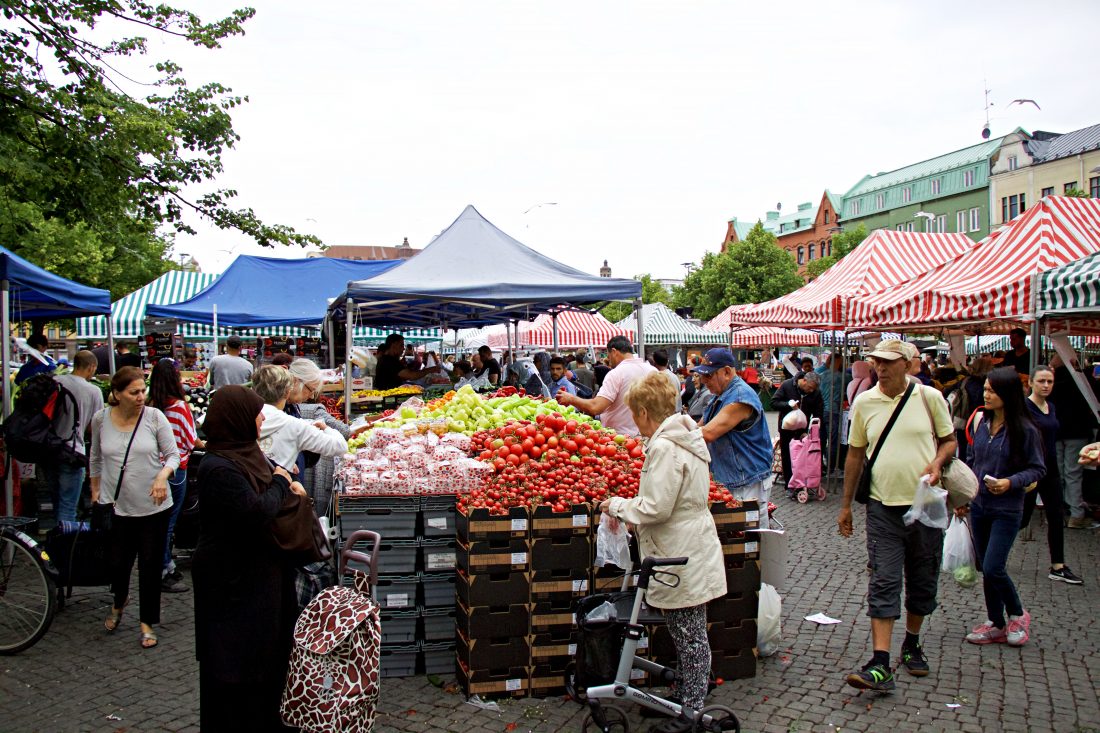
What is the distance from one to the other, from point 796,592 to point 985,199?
60992 mm

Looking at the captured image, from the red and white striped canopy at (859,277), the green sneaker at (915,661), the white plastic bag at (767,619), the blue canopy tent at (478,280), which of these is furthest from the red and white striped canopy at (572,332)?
the green sneaker at (915,661)

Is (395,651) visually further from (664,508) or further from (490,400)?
(490,400)

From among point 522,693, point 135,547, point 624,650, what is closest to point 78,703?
point 135,547

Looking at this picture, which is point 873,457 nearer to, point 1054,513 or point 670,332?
point 1054,513

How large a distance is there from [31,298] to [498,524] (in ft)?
28.6

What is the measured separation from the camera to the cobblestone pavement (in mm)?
4133

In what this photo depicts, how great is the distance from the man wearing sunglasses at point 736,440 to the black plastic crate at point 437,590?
6.83 ft

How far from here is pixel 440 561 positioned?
4.77 metres

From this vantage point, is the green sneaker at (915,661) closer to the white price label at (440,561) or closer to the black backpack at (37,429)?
the white price label at (440,561)

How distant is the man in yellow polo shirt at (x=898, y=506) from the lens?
4.46 meters

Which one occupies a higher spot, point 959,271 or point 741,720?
point 959,271

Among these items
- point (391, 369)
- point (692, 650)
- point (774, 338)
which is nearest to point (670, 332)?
point (774, 338)

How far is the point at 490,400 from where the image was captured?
7191 mm

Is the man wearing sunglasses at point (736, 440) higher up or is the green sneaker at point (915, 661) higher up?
the man wearing sunglasses at point (736, 440)
